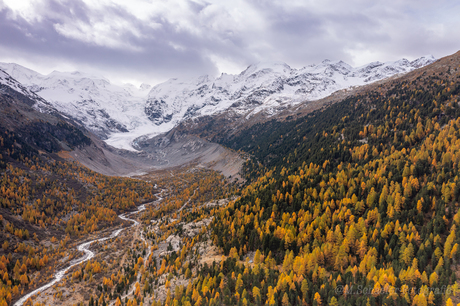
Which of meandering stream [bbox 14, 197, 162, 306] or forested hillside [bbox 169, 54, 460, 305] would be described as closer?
forested hillside [bbox 169, 54, 460, 305]

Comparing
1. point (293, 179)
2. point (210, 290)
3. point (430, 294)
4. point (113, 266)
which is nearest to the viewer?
point (430, 294)

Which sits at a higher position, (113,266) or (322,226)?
(322,226)

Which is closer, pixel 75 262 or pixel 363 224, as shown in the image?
pixel 363 224

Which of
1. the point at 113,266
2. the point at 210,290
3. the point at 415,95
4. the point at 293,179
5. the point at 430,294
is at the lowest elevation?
the point at 113,266

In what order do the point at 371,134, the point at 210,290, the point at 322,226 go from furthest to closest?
the point at 371,134, the point at 322,226, the point at 210,290

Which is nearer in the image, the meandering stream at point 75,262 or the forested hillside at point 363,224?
the forested hillside at point 363,224

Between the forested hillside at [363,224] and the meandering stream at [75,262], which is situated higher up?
the forested hillside at [363,224]

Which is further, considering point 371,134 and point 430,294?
point 371,134

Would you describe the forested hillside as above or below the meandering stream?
above

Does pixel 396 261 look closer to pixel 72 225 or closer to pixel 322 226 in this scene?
pixel 322 226

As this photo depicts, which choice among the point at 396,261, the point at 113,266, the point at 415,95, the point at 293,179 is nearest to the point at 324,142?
the point at 293,179

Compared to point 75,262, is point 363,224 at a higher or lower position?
higher
